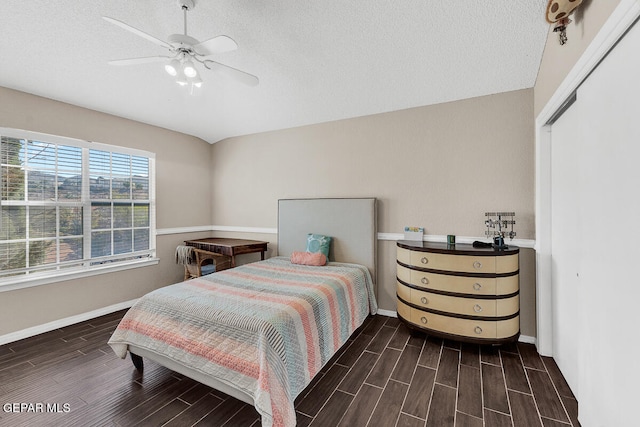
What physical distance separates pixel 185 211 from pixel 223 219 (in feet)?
2.08

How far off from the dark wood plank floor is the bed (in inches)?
7.4

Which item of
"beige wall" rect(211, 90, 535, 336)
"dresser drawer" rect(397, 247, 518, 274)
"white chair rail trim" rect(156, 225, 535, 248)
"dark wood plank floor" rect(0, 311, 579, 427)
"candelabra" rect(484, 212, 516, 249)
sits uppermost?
"beige wall" rect(211, 90, 535, 336)

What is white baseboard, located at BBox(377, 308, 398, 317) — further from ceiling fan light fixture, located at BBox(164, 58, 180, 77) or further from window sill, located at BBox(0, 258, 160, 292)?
window sill, located at BBox(0, 258, 160, 292)

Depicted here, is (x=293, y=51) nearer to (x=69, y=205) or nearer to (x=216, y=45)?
(x=216, y=45)

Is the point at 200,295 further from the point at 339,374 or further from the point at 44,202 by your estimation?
the point at 44,202

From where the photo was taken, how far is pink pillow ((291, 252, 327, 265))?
3255mm

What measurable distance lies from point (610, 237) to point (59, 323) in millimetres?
4861

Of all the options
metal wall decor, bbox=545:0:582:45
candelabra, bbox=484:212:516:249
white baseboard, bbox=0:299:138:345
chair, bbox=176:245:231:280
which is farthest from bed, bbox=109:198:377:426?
metal wall decor, bbox=545:0:582:45

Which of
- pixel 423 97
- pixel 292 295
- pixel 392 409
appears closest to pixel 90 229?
pixel 292 295

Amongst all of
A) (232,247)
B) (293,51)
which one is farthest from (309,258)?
(293,51)

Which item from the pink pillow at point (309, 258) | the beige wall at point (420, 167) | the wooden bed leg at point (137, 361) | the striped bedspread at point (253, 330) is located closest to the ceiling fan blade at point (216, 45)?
the striped bedspread at point (253, 330)

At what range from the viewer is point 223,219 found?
4.77 m

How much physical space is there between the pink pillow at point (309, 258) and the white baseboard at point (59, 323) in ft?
8.10

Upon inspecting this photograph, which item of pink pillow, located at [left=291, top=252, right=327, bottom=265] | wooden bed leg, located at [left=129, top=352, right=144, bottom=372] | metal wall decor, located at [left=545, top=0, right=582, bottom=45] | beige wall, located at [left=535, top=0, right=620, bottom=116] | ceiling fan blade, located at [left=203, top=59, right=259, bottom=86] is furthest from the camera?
pink pillow, located at [left=291, top=252, right=327, bottom=265]
